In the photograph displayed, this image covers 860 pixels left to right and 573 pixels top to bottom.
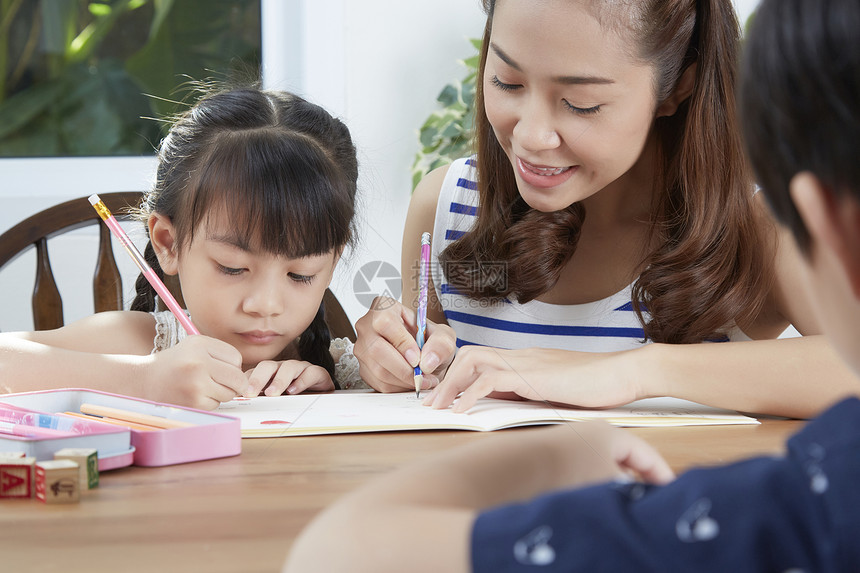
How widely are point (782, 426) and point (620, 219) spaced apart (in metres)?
0.51

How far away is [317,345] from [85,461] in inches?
28.8

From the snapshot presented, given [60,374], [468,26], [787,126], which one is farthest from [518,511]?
[468,26]

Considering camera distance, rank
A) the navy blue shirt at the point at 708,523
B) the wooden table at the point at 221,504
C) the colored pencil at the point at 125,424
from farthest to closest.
A: the colored pencil at the point at 125,424 < the wooden table at the point at 221,504 < the navy blue shirt at the point at 708,523

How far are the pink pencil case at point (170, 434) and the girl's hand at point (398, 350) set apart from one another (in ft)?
1.08

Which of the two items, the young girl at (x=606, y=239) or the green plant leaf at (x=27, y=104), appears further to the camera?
the green plant leaf at (x=27, y=104)

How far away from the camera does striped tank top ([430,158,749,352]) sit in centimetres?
115

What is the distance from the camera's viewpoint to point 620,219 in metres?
1.21

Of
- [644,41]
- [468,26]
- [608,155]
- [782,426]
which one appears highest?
[468,26]

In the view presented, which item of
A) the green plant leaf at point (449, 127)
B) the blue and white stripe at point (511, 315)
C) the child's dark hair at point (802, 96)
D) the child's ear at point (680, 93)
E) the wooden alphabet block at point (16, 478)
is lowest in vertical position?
the wooden alphabet block at point (16, 478)

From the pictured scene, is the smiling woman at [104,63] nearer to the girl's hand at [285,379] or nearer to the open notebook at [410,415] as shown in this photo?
the girl's hand at [285,379]

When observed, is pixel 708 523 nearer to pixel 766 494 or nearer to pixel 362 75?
pixel 766 494

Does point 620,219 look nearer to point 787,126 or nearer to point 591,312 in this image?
point 591,312

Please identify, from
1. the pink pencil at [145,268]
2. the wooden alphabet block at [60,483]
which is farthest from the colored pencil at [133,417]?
the pink pencil at [145,268]

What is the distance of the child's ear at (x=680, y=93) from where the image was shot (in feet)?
3.38
